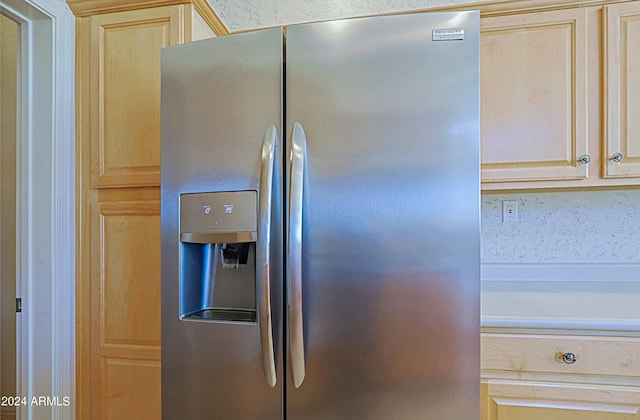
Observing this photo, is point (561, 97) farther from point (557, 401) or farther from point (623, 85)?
point (557, 401)

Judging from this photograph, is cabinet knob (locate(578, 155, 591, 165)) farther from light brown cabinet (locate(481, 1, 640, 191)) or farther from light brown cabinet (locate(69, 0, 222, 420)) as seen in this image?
light brown cabinet (locate(69, 0, 222, 420))

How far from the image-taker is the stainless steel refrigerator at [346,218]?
87 cm

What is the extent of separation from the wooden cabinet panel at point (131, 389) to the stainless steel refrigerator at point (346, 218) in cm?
52

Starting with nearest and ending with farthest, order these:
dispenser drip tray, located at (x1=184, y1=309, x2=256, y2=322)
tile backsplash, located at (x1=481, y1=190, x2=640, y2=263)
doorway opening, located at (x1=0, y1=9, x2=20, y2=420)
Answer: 1. dispenser drip tray, located at (x1=184, y1=309, x2=256, y2=322)
2. tile backsplash, located at (x1=481, y1=190, x2=640, y2=263)
3. doorway opening, located at (x1=0, y1=9, x2=20, y2=420)

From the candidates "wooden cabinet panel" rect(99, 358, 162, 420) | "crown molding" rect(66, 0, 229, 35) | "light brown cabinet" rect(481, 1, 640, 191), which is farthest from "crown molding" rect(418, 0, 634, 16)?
"wooden cabinet panel" rect(99, 358, 162, 420)

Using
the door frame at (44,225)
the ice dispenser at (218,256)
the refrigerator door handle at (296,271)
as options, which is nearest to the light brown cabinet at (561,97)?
the refrigerator door handle at (296,271)

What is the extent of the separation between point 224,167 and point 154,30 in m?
0.82

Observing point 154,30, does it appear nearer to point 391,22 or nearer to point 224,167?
point 224,167

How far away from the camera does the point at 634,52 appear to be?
4.39 ft

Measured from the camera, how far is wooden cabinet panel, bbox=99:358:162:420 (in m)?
1.40

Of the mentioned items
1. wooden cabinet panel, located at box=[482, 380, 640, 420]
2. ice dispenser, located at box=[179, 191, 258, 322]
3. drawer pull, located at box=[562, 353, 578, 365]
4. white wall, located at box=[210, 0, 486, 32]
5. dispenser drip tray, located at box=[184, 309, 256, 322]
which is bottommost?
wooden cabinet panel, located at box=[482, 380, 640, 420]

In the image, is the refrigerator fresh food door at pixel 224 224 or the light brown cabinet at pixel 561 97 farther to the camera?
the light brown cabinet at pixel 561 97

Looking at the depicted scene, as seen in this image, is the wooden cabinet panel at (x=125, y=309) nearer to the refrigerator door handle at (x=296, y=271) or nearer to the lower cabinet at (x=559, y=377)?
the refrigerator door handle at (x=296, y=271)

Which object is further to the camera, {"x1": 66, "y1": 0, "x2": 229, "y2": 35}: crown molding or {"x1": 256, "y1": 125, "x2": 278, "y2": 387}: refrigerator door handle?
{"x1": 66, "y1": 0, "x2": 229, "y2": 35}: crown molding
